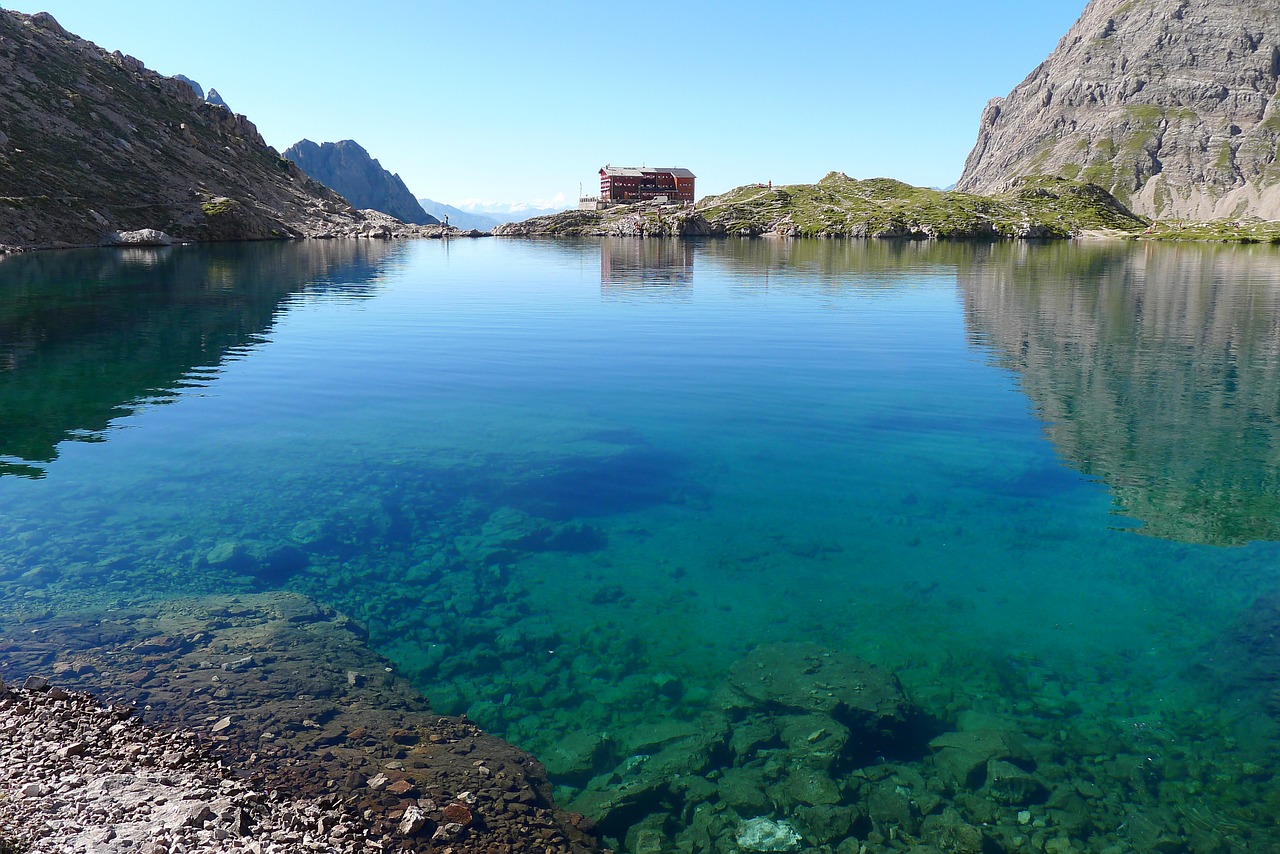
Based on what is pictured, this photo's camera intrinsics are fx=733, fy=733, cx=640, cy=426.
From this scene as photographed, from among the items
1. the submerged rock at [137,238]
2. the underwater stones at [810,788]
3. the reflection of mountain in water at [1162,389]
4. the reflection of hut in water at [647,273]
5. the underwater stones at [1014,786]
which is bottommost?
the underwater stones at [810,788]

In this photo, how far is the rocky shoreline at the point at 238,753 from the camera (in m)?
Result: 9.50

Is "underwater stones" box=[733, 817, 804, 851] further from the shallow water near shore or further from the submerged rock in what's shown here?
the submerged rock

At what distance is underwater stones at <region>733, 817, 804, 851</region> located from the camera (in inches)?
410

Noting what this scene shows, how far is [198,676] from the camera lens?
13.4m

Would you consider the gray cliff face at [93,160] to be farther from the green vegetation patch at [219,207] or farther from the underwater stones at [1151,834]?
the underwater stones at [1151,834]

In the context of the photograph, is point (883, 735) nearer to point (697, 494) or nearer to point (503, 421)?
point (697, 494)

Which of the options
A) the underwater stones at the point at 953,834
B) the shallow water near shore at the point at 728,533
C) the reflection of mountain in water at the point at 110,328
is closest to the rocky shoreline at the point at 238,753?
the shallow water near shore at the point at 728,533

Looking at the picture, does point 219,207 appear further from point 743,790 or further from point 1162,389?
point 743,790

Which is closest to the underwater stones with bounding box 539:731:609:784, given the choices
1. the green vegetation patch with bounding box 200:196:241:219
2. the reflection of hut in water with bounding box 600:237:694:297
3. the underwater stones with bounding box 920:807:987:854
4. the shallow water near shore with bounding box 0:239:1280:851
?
the shallow water near shore with bounding box 0:239:1280:851

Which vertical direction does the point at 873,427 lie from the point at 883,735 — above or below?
above

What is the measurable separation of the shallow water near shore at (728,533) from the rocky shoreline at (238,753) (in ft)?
3.09

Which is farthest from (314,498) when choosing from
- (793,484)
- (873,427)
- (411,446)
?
(873,427)

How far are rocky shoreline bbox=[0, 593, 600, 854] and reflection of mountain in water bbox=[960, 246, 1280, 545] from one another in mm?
19145

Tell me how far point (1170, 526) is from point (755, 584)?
12.4 metres
